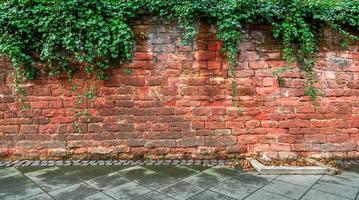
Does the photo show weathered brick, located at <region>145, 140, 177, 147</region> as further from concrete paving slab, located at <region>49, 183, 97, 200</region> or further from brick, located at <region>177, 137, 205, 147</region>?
concrete paving slab, located at <region>49, 183, 97, 200</region>

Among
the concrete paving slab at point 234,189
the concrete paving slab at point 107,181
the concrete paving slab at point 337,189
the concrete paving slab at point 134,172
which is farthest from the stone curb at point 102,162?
the concrete paving slab at point 337,189

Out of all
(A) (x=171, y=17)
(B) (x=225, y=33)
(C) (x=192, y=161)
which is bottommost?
(C) (x=192, y=161)

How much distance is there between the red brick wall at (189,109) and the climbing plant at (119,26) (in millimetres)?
197

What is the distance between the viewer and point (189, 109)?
459 centimetres

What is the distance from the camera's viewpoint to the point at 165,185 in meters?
3.36

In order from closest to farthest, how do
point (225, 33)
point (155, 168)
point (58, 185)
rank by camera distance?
point (58, 185), point (155, 168), point (225, 33)

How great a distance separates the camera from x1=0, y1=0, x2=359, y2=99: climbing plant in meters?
4.24

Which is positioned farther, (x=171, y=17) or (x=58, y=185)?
(x=171, y=17)

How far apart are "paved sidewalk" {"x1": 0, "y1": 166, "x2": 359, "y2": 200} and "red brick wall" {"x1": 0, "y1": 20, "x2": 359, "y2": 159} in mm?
581

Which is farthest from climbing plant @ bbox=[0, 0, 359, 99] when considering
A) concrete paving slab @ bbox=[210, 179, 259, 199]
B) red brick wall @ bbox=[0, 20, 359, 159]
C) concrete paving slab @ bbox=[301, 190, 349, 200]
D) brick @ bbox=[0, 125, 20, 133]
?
concrete paving slab @ bbox=[301, 190, 349, 200]

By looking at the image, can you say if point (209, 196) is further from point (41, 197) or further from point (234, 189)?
point (41, 197)

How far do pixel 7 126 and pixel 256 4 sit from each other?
15.9ft

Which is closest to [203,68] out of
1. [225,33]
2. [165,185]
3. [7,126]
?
[225,33]

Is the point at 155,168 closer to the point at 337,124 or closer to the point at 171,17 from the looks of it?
the point at 171,17
